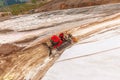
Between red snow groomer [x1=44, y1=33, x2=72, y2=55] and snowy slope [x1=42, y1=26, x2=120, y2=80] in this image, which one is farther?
red snow groomer [x1=44, y1=33, x2=72, y2=55]

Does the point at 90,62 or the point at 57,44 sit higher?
the point at 90,62

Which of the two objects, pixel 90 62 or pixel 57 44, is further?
pixel 57 44

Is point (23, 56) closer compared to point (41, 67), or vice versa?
point (41, 67)

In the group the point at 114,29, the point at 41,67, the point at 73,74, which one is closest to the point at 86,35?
the point at 114,29

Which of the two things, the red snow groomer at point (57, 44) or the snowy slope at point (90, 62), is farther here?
the red snow groomer at point (57, 44)

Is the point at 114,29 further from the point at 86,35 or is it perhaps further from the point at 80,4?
the point at 80,4

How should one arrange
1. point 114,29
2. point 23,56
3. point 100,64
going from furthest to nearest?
point 114,29, point 23,56, point 100,64

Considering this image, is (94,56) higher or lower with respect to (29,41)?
higher

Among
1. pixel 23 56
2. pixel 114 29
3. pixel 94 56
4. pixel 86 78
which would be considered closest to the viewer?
pixel 86 78
